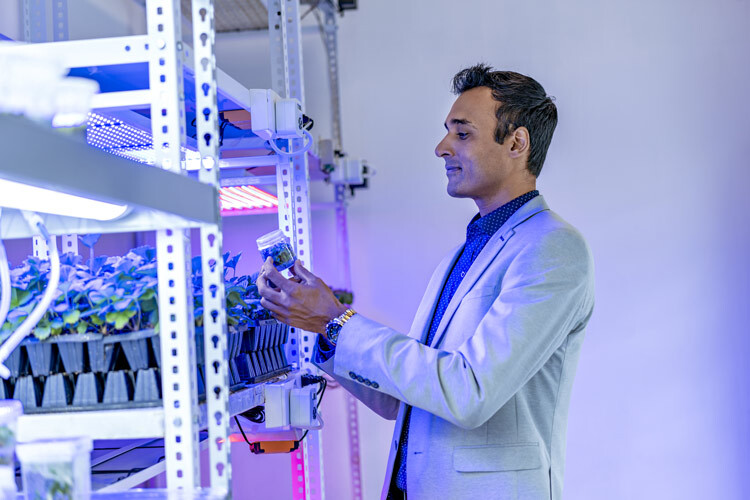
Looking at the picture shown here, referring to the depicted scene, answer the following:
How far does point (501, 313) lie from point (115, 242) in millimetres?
1952

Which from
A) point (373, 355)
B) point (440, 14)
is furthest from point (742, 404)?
point (373, 355)

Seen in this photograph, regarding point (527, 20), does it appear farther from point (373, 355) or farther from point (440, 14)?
point (373, 355)

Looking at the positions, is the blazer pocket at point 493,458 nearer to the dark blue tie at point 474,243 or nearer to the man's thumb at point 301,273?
the dark blue tie at point 474,243

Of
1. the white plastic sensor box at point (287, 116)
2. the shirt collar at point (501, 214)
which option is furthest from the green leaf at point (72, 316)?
the shirt collar at point (501, 214)

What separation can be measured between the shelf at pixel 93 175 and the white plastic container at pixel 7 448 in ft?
0.79

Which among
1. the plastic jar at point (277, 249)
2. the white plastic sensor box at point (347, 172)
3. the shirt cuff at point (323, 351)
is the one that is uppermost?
the white plastic sensor box at point (347, 172)

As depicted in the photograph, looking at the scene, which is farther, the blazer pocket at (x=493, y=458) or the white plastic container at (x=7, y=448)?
the blazer pocket at (x=493, y=458)

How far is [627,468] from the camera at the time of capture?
10.3 ft

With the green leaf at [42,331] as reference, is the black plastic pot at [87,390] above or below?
below

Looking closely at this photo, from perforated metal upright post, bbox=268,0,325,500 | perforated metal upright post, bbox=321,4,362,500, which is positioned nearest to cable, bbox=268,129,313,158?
perforated metal upright post, bbox=268,0,325,500

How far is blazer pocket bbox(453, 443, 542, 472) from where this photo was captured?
141 cm

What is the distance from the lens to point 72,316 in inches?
37.9

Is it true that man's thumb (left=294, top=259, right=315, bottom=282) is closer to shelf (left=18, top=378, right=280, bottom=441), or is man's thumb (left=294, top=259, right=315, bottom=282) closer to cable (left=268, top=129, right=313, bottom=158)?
cable (left=268, top=129, right=313, bottom=158)

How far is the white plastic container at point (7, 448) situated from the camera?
692mm
